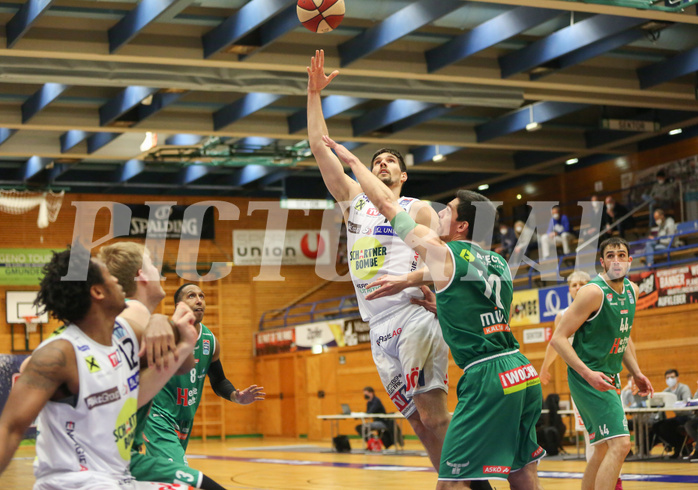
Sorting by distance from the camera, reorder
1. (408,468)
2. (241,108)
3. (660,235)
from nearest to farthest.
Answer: (408,468)
(660,235)
(241,108)

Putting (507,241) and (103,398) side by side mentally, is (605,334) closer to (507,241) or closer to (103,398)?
(103,398)

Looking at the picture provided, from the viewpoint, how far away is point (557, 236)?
73.2ft

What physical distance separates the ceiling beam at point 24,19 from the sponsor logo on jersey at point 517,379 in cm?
1047

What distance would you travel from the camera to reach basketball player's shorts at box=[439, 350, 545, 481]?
4836 millimetres

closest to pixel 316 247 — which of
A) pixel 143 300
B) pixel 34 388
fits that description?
pixel 143 300

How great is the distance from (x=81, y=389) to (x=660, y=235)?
17.3 metres

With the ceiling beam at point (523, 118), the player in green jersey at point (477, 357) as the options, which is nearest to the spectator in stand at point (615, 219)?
the ceiling beam at point (523, 118)

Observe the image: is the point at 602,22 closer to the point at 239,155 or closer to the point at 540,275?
the point at 540,275

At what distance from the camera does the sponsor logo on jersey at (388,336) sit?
19.9 ft

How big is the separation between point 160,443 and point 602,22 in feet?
38.9

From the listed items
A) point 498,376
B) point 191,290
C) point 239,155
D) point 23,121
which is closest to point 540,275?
point 239,155

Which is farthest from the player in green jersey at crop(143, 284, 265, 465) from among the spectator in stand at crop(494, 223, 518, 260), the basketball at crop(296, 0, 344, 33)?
the spectator in stand at crop(494, 223, 518, 260)

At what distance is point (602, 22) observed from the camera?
1513 centimetres

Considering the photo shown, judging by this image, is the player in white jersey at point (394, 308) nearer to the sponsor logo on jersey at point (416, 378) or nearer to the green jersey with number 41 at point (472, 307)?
the sponsor logo on jersey at point (416, 378)
